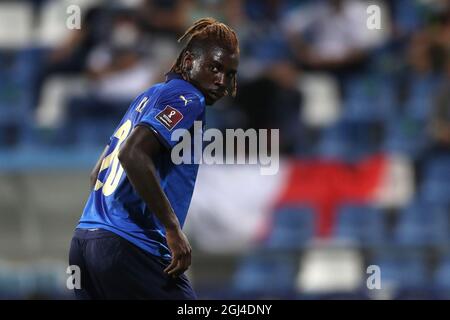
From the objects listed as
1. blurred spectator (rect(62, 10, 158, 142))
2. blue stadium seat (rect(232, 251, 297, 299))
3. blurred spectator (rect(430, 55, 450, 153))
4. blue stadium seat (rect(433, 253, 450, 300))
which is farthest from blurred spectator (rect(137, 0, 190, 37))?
blue stadium seat (rect(433, 253, 450, 300))

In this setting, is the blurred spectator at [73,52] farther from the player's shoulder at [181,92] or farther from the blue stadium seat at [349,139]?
the player's shoulder at [181,92]

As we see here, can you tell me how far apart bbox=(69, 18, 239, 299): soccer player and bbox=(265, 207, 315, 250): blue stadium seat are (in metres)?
4.40

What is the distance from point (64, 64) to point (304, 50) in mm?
2585

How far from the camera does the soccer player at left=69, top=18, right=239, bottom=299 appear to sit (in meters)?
3.46

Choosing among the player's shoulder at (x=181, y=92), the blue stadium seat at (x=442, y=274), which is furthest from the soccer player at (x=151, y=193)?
the blue stadium seat at (x=442, y=274)

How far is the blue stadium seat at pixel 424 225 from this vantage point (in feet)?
26.6

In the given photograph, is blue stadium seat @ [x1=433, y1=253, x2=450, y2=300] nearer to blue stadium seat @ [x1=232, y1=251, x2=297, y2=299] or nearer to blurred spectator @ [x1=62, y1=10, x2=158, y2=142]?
blue stadium seat @ [x1=232, y1=251, x2=297, y2=299]

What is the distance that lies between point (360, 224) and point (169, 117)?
16.1ft

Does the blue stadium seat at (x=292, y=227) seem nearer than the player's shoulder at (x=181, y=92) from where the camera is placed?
No

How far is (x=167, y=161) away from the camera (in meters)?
3.68

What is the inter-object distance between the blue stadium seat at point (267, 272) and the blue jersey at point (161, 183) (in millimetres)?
4139
